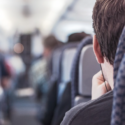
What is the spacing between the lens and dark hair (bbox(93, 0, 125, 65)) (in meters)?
0.71

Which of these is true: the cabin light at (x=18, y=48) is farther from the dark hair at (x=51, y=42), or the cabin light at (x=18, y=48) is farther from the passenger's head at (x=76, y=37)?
the passenger's head at (x=76, y=37)

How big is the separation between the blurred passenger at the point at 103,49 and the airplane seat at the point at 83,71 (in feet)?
1.63

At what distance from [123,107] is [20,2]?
33.1 ft

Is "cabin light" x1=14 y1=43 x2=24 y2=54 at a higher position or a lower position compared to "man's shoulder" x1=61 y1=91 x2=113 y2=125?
lower

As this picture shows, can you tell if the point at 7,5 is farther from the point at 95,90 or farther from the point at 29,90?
the point at 95,90

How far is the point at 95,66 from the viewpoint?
4.28 feet

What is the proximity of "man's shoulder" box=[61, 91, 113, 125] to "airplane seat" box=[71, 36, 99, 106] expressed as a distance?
2.04ft

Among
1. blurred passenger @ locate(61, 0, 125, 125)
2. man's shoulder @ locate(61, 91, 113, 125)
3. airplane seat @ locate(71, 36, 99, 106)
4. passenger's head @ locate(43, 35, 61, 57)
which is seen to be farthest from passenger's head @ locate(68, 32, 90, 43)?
passenger's head @ locate(43, 35, 61, 57)

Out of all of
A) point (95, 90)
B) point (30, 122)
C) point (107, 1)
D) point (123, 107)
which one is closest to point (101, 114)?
point (123, 107)

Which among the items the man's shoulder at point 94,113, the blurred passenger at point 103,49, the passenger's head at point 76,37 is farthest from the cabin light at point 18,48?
the man's shoulder at point 94,113

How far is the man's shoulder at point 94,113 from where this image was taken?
654mm

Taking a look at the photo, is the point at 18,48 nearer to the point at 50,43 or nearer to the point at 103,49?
the point at 50,43

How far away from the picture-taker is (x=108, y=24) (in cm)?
72

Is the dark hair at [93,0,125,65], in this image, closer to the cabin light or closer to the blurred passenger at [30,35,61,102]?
the blurred passenger at [30,35,61,102]
